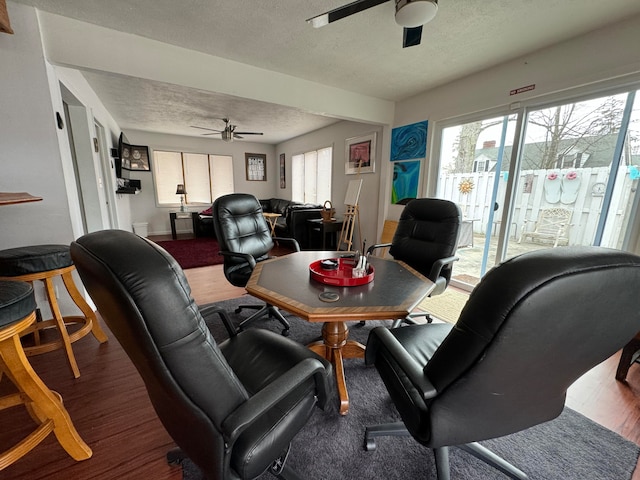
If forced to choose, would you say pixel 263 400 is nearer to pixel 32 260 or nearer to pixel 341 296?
pixel 341 296

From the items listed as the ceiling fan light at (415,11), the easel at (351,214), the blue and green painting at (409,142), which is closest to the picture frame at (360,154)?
the easel at (351,214)

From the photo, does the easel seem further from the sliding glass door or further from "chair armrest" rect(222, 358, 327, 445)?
"chair armrest" rect(222, 358, 327, 445)

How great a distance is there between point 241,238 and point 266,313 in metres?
0.75

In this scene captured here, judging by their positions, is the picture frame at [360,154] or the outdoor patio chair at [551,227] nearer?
the outdoor patio chair at [551,227]

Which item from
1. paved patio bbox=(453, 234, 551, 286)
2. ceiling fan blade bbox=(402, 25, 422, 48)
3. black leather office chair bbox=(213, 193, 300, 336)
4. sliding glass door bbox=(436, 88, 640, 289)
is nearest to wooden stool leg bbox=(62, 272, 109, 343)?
black leather office chair bbox=(213, 193, 300, 336)

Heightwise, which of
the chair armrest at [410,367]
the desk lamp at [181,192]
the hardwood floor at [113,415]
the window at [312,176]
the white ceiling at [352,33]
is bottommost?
the hardwood floor at [113,415]

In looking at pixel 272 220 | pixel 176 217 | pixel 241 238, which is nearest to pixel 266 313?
pixel 241 238

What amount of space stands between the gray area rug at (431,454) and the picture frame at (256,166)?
6713mm

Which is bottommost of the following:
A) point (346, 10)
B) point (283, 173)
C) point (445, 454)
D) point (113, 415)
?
point (113, 415)

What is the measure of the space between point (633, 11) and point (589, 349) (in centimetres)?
269

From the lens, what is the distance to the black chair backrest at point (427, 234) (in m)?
2.04

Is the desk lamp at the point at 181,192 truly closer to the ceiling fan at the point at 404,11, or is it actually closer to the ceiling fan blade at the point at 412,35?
the ceiling fan at the point at 404,11

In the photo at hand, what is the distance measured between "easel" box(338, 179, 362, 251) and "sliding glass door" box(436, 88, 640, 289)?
1.33m

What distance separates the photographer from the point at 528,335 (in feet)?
2.00
